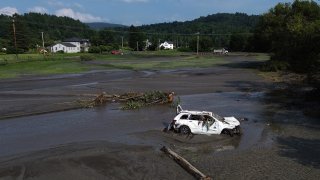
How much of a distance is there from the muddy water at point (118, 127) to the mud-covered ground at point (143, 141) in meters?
0.06

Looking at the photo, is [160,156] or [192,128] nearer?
[160,156]

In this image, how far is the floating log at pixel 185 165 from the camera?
65.4ft

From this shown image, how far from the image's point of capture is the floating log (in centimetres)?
1994

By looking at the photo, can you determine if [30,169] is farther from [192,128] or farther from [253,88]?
[253,88]

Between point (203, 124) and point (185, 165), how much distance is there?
703 cm

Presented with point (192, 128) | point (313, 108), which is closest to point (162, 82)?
point (313, 108)

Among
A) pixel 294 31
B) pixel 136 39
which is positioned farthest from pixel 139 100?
pixel 136 39

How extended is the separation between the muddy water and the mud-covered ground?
0.20ft

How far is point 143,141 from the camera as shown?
2766 cm

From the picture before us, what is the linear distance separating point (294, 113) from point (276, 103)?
18.5ft

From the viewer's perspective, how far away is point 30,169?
21.9 meters

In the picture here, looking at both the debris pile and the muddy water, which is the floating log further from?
the debris pile

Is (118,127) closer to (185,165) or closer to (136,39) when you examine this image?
(185,165)

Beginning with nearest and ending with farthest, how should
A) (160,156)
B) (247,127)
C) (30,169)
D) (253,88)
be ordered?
(30,169)
(160,156)
(247,127)
(253,88)
